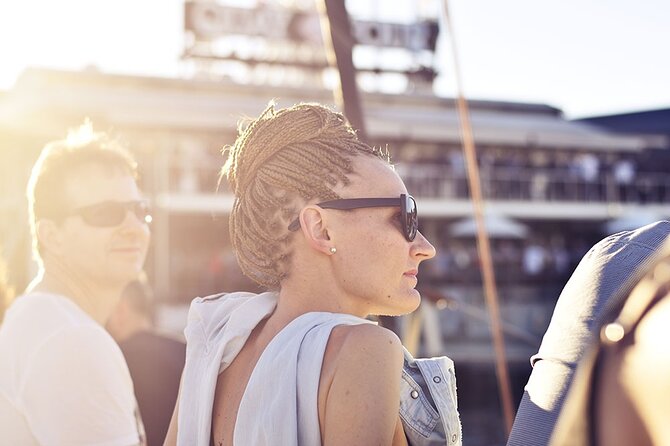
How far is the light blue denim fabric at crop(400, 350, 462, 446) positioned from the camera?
5.22 feet

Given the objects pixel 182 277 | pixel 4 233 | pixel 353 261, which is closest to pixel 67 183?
pixel 353 261

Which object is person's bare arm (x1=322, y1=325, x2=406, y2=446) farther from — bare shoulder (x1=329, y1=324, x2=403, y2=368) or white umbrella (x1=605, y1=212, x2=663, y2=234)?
white umbrella (x1=605, y1=212, x2=663, y2=234)

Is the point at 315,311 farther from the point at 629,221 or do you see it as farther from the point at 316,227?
the point at 629,221

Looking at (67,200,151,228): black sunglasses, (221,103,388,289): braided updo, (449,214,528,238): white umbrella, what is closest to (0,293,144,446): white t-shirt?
(67,200,151,228): black sunglasses

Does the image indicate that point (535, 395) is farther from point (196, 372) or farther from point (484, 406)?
point (484, 406)

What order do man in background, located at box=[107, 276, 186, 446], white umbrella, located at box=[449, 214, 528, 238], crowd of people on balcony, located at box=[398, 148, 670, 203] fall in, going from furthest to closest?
crowd of people on balcony, located at box=[398, 148, 670, 203], white umbrella, located at box=[449, 214, 528, 238], man in background, located at box=[107, 276, 186, 446]

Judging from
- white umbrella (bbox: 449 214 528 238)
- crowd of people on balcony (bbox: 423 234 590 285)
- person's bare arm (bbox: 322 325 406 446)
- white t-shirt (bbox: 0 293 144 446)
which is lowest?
crowd of people on balcony (bbox: 423 234 590 285)

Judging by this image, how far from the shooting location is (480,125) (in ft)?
95.9

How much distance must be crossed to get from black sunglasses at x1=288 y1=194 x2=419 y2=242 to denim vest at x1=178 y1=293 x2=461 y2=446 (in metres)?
0.19

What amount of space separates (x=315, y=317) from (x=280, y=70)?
3189 centimetres

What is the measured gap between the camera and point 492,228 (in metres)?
26.6

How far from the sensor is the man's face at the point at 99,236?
271cm

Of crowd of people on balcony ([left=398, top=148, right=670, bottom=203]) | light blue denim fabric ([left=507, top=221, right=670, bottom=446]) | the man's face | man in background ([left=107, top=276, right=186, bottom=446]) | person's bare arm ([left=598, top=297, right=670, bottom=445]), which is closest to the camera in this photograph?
person's bare arm ([left=598, top=297, right=670, bottom=445])

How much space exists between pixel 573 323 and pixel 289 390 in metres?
0.46
